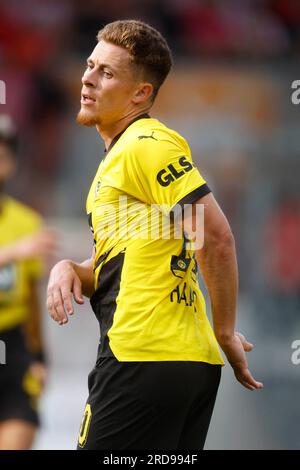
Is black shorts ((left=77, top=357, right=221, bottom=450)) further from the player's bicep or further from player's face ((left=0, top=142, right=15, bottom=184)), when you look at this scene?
player's face ((left=0, top=142, right=15, bottom=184))

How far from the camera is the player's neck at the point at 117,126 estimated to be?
389 cm

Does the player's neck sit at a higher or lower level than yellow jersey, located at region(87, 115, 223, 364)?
higher

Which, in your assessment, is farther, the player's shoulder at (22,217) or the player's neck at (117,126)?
the player's shoulder at (22,217)

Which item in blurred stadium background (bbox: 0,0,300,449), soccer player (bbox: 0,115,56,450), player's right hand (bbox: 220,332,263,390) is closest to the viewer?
player's right hand (bbox: 220,332,263,390)

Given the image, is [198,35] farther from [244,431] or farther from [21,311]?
[21,311]

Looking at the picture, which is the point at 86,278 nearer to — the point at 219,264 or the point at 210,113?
the point at 219,264

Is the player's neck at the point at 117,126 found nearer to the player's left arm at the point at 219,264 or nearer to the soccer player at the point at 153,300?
the soccer player at the point at 153,300

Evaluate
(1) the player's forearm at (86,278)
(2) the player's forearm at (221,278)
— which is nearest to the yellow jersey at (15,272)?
(1) the player's forearm at (86,278)

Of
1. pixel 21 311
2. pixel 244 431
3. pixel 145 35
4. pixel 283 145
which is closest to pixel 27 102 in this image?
pixel 283 145

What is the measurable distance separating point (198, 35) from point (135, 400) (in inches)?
536

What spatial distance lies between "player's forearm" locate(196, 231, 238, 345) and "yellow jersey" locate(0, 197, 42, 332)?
2.58 metres

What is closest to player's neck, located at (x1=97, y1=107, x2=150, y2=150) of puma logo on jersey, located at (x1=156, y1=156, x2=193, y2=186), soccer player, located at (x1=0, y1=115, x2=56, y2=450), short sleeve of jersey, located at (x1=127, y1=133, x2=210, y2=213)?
short sleeve of jersey, located at (x1=127, y1=133, x2=210, y2=213)

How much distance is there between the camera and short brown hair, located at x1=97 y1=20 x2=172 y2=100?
3.84 metres

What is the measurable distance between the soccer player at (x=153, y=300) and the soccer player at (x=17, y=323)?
1.92 metres
